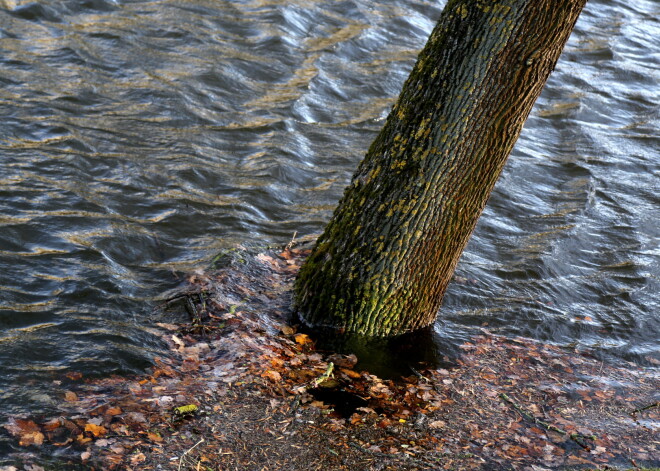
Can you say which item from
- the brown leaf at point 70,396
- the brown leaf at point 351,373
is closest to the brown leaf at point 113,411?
the brown leaf at point 70,396

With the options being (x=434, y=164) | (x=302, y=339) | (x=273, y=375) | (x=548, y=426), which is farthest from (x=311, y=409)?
(x=434, y=164)

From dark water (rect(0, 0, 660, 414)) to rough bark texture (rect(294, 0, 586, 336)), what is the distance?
988mm

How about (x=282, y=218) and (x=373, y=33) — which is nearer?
(x=282, y=218)

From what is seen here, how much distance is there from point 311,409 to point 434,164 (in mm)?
1885

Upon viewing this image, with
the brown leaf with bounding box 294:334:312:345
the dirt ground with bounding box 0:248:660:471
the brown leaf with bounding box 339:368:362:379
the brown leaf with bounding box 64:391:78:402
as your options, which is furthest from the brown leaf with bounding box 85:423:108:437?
the brown leaf with bounding box 339:368:362:379

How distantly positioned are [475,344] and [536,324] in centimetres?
83

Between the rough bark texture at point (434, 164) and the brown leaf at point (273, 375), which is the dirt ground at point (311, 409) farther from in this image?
the rough bark texture at point (434, 164)

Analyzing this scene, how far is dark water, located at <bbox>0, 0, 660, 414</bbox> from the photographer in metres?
6.20

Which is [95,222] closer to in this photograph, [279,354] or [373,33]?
[279,354]

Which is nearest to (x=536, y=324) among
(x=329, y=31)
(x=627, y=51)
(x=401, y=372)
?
(x=401, y=372)

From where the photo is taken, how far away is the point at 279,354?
5.53m

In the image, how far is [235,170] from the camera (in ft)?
27.5

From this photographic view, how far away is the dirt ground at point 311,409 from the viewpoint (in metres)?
4.50

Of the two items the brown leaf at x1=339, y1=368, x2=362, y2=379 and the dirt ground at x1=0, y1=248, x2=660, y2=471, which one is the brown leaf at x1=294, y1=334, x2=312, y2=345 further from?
the brown leaf at x1=339, y1=368, x2=362, y2=379
